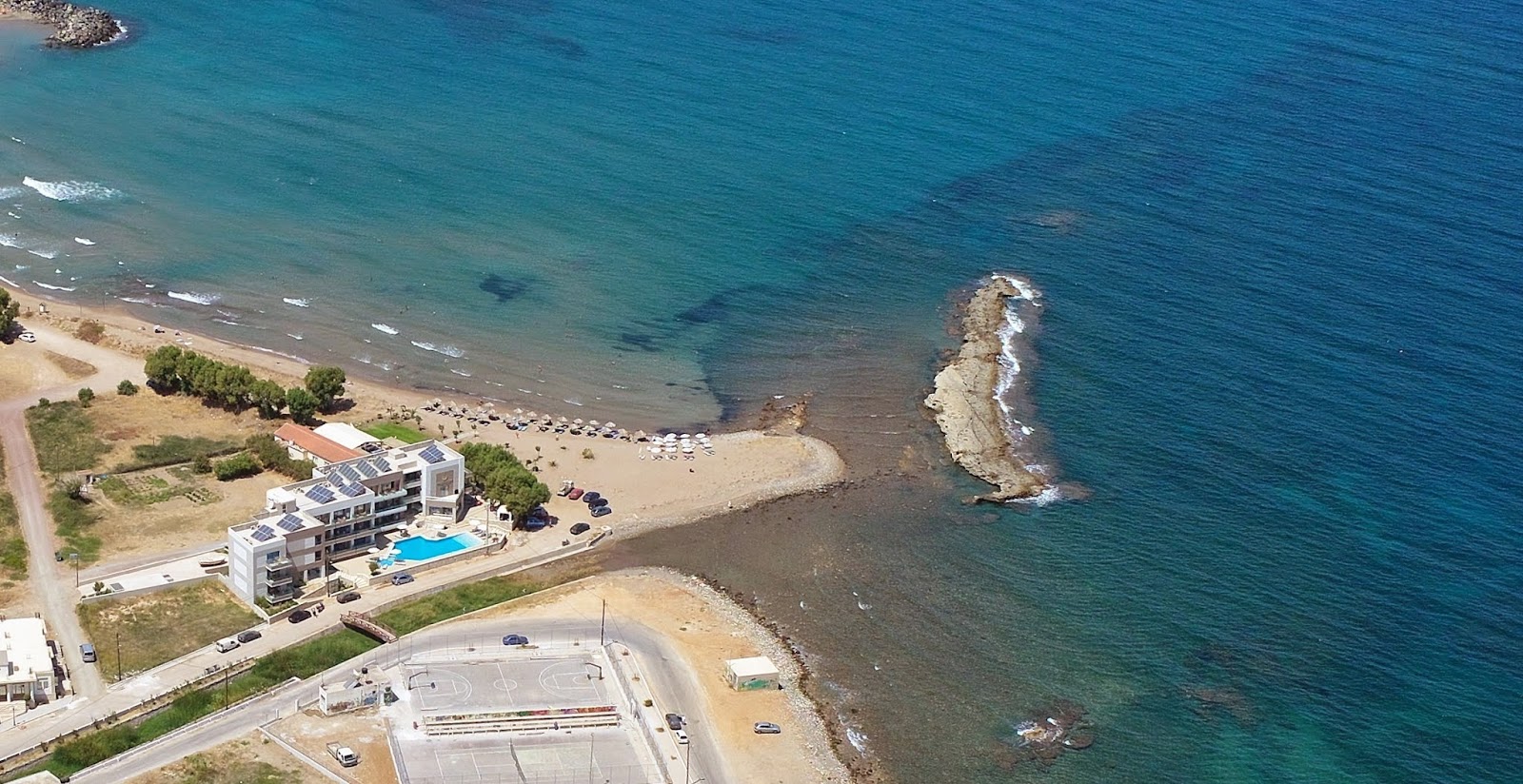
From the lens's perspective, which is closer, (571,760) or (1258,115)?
(571,760)

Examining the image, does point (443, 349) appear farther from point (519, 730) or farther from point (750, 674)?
point (519, 730)

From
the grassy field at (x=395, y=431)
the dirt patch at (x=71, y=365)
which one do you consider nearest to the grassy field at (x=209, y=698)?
the grassy field at (x=395, y=431)

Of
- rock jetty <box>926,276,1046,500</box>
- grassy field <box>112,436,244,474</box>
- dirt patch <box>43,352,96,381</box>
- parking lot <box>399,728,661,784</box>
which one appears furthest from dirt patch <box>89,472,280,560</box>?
rock jetty <box>926,276,1046,500</box>

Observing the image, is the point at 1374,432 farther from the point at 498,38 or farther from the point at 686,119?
the point at 498,38

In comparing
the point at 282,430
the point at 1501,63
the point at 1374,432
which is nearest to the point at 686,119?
the point at 282,430

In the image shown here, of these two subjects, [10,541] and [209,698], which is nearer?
[209,698]

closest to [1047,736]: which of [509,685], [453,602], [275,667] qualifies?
[509,685]
